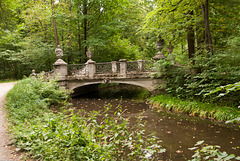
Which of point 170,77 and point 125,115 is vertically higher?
point 170,77

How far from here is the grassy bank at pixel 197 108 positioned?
22.2 feet

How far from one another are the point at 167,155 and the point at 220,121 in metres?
3.78

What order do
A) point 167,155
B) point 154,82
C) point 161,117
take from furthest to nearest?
point 154,82, point 161,117, point 167,155

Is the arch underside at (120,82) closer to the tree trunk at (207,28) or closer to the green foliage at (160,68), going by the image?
the green foliage at (160,68)

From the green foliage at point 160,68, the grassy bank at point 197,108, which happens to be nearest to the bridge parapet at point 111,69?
the green foliage at point 160,68

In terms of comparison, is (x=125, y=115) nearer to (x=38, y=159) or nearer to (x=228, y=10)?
(x=38, y=159)

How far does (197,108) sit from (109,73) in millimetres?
6592

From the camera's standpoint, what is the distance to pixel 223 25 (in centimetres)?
880

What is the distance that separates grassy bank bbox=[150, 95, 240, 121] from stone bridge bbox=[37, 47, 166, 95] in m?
1.22

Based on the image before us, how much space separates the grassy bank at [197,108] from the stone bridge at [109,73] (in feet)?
4.01

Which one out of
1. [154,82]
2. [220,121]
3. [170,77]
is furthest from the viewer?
[154,82]

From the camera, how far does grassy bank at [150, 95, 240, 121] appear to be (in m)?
6.77

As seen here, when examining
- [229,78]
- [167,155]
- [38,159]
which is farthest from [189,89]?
[38,159]

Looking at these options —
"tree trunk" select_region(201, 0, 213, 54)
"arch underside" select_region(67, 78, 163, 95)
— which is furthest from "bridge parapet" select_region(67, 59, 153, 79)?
"tree trunk" select_region(201, 0, 213, 54)
